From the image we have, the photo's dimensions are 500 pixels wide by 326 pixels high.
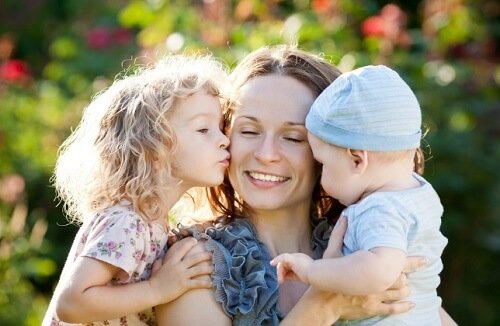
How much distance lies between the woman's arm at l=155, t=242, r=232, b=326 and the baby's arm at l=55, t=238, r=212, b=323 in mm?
32

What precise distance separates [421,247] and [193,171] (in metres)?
0.75

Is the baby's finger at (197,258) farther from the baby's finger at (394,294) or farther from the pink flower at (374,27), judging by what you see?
the pink flower at (374,27)

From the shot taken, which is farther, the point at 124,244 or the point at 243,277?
the point at 243,277

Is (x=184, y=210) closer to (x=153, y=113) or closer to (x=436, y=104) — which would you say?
(x=153, y=113)

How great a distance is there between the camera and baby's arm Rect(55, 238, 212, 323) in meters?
3.23

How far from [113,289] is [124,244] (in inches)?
5.2

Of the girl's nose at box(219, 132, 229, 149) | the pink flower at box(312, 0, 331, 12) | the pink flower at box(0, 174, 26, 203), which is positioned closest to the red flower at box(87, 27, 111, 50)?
the pink flower at box(0, 174, 26, 203)

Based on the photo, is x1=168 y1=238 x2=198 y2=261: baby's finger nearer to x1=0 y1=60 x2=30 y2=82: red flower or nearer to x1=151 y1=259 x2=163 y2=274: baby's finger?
x1=151 y1=259 x2=163 y2=274: baby's finger

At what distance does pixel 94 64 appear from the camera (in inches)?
333

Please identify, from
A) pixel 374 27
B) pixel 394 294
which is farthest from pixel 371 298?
pixel 374 27

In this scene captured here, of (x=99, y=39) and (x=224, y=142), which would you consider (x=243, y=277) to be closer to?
(x=224, y=142)

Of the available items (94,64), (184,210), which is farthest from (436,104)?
(184,210)

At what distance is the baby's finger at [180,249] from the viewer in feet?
11.1

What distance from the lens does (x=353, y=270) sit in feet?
9.89
